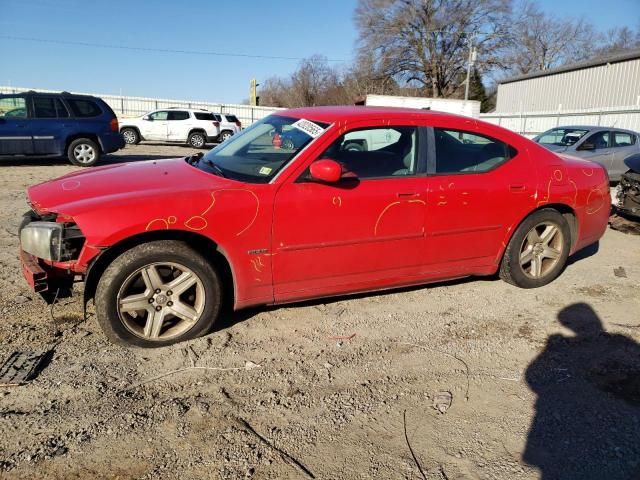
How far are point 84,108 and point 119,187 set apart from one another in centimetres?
1054

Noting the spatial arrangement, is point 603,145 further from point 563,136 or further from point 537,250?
point 537,250

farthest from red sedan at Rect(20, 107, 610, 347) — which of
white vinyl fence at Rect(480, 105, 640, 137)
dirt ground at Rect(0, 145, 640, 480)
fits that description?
white vinyl fence at Rect(480, 105, 640, 137)

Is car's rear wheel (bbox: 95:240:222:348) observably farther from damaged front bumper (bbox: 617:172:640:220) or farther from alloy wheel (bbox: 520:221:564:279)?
damaged front bumper (bbox: 617:172:640:220)

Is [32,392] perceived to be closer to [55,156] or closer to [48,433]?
[48,433]

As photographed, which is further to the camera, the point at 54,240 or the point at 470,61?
the point at 470,61

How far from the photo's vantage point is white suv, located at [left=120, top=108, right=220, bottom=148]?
871 inches

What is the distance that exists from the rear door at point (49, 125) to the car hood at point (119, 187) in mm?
9621

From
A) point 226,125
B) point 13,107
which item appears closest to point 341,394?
point 13,107

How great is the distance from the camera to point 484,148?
4.30 m

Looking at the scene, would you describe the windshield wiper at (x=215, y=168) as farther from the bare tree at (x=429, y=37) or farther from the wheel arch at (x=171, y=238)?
the bare tree at (x=429, y=37)

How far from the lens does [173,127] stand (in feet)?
73.5

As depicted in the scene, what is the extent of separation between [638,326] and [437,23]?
154ft

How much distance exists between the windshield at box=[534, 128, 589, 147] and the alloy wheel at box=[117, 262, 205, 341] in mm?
11012

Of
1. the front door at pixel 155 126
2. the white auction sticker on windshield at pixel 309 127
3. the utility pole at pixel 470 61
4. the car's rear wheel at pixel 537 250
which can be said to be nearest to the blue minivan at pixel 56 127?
the front door at pixel 155 126
